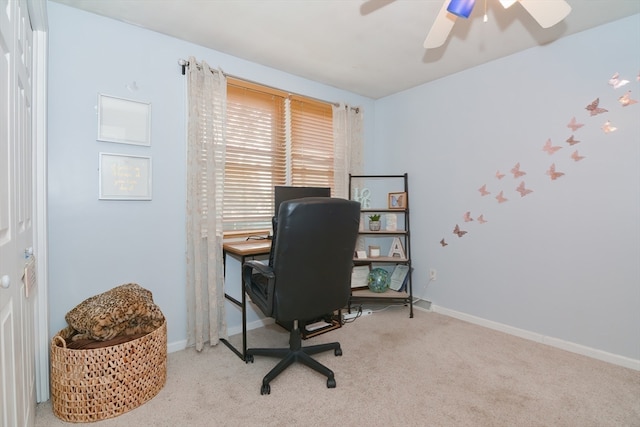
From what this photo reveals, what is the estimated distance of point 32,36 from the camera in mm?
1725

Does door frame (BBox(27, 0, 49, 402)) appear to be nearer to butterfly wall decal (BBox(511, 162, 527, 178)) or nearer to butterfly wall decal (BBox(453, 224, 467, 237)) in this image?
butterfly wall decal (BBox(453, 224, 467, 237))

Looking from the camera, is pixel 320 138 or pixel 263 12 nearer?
pixel 263 12

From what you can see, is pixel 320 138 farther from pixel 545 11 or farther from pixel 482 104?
pixel 545 11

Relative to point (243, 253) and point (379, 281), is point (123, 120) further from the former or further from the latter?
point (379, 281)

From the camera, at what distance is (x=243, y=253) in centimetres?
224

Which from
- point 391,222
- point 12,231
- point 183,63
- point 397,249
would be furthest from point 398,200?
point 12,231

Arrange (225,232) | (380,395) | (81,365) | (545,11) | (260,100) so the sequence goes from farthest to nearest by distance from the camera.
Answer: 1. (260,100)
2. (225,232)
3. (380,395)
4. (81,365)
5. (545,11)

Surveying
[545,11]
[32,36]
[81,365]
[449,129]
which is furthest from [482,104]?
[81,365]

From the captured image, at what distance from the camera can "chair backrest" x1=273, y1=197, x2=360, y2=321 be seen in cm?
174

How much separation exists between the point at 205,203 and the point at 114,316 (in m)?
1.00

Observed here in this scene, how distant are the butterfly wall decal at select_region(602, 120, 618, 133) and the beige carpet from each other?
1.60 meters

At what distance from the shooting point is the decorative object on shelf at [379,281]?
3283 mm

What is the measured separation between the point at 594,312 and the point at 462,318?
3.27 ft

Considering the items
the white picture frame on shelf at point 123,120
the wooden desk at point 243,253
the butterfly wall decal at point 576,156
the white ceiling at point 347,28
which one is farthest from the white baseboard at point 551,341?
the white picture frame on shelf at point 123,120
